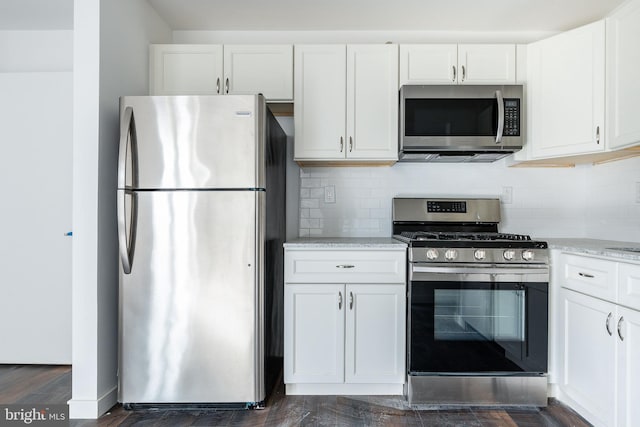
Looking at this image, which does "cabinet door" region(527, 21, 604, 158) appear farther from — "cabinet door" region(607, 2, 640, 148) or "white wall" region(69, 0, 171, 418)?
"white wall" region(69, 0, 171, 418)

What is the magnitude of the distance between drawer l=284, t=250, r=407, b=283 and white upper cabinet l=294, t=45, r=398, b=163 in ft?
2.25

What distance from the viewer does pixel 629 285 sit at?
1.70m

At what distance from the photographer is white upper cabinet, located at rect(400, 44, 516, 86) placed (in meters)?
2.58

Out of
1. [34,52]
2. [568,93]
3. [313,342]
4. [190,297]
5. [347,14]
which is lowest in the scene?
[313,342]

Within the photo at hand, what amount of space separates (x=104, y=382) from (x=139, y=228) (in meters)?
0.83

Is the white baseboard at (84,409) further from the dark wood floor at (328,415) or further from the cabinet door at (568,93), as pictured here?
the cabinet door at (568,93)

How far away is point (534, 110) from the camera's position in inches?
99.0

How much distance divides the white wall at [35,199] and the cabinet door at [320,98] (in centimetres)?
166

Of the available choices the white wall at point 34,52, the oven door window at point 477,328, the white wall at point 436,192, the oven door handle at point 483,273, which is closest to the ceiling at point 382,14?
the white wall at point 34,52

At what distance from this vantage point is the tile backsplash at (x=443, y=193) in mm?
2871

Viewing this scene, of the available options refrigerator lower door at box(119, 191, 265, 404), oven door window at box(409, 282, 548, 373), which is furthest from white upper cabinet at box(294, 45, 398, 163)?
oven door window at box(409, 282, 548, 373)

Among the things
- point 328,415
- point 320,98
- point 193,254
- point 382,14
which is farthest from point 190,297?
point 382,14

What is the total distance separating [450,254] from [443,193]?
32.4 inches

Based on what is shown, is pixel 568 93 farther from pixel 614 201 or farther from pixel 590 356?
pixel 590 356
